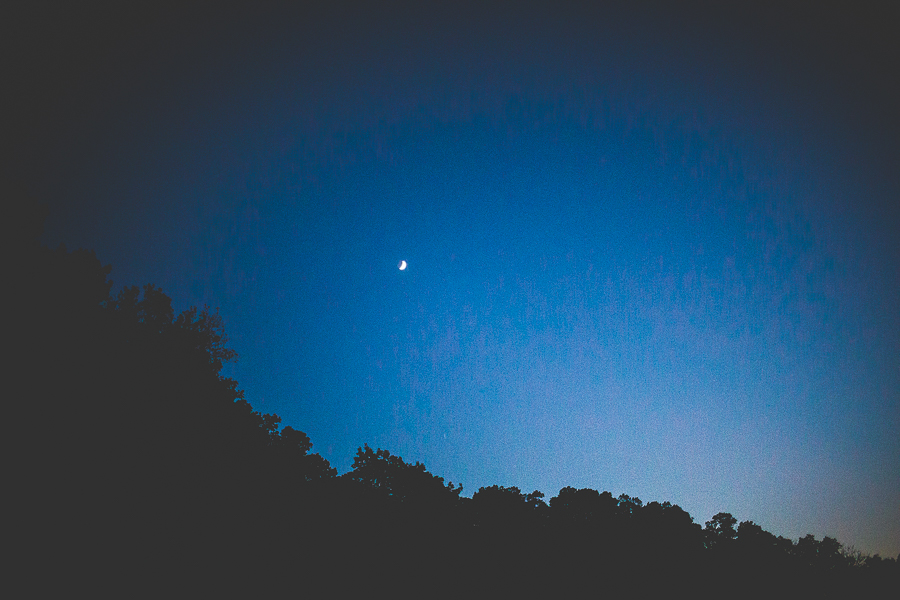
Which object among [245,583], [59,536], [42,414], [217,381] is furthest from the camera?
[217,381]

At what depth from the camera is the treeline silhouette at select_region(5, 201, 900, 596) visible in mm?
12227

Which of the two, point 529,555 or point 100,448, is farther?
point 529,555

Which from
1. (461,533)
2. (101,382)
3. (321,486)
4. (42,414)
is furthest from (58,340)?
(461,533)

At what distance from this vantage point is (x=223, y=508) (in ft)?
54.8

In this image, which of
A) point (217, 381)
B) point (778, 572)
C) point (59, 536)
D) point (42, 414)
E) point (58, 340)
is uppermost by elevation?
point (217, 381)

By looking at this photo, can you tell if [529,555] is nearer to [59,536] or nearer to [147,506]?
[147,506]

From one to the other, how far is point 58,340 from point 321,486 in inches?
742

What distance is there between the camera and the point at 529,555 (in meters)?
27.8

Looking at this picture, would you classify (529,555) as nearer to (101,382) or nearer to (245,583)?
(245,583)

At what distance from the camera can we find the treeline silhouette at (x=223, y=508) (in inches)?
481

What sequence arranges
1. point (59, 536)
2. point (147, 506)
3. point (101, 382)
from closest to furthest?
point (59, 536) < point (147, 506) < point (101, 382)

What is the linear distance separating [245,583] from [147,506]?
5.34m

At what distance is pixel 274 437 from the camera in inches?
1113

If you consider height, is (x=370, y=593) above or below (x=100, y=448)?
below
